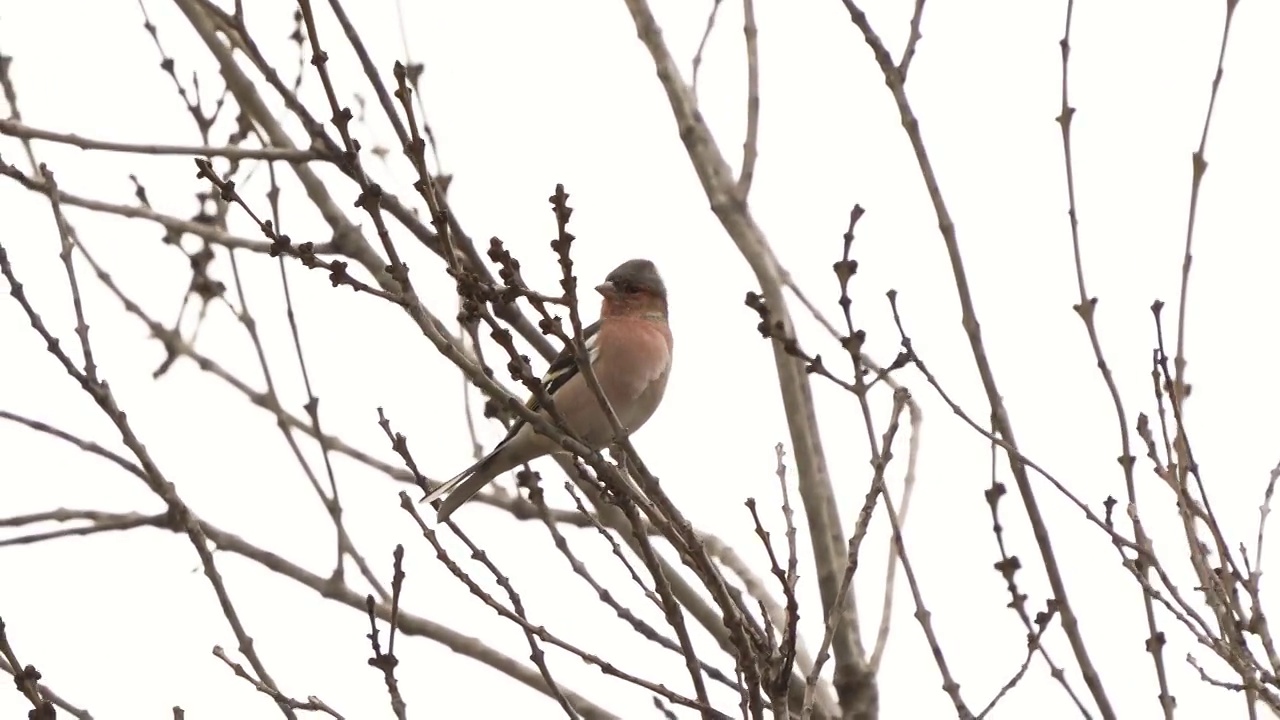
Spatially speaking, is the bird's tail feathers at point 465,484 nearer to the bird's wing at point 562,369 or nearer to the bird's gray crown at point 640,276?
the bird's wing at point 562,369

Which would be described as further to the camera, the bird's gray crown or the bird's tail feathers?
the bird's gray crown

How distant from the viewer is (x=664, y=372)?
22.2 feet

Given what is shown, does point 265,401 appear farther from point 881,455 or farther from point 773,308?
point 881,455

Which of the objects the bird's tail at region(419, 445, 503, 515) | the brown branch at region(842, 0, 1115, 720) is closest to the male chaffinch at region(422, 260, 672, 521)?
the bird's tail at region(419, 445, 503, 515)

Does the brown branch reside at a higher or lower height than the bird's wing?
lower

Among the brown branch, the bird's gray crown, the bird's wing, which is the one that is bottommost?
the brown branch

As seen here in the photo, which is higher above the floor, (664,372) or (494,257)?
(664,372)

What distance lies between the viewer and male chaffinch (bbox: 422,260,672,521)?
20.4ft

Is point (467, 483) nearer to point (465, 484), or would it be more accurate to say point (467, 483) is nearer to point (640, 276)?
point (465, 484)

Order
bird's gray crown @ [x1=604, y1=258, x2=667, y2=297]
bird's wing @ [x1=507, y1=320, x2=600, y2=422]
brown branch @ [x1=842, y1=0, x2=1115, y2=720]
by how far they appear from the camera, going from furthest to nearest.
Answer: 1. bird's gray crown @ [x1=604, y1=258, x2=667, y2=297]
2. bird's wing @ [x1=507, y1=320, x2=600, y2=422]
3. brown branch @ [x1=842, y1=0, x2=1115, y2=720]

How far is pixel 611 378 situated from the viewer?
6633 millimetres

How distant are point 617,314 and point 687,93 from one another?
1.86 meters

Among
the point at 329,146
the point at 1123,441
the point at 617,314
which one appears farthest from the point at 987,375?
the point at 617,314

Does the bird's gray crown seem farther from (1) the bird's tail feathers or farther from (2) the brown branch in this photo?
(2) the brown branch
